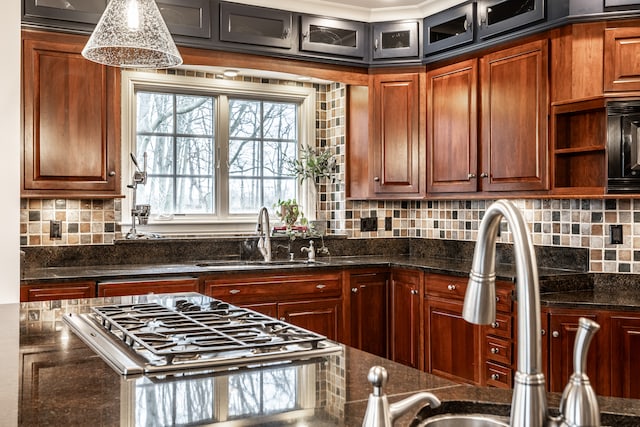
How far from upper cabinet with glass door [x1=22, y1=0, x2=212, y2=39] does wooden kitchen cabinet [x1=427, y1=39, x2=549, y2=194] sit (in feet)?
5.66

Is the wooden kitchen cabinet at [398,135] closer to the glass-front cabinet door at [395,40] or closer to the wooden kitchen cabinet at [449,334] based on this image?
the glass-front cabinet door at [395,40]

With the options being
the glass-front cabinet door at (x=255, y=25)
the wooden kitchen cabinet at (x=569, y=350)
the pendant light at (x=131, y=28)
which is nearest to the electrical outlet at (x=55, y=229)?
the glass-front cabinet door at (x=255, y=25)

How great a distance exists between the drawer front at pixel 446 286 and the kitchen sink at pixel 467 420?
2.78 m

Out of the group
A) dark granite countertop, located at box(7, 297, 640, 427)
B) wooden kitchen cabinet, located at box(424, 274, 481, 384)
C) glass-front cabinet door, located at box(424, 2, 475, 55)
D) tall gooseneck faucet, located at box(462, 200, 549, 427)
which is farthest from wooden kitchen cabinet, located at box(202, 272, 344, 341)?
tall gooseneck faucet, located at box(462, 200, 549, 427)

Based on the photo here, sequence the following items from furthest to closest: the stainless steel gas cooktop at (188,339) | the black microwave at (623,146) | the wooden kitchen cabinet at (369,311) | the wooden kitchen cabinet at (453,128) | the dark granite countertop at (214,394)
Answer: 1. the wooden kitchen cabinet at (369,311)
2. the wooden kitchen cabinet at (453,128)
3. the black microwave at (623,146)
4. the stainless steel gas cooktop at (188,339)
5. the dark granite countertop at (214,394)

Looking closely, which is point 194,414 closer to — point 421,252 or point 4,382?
point 4,382

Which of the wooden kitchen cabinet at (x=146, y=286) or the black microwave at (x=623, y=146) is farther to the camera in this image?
the wooden kitchen cabinet at (x=146, y=286)

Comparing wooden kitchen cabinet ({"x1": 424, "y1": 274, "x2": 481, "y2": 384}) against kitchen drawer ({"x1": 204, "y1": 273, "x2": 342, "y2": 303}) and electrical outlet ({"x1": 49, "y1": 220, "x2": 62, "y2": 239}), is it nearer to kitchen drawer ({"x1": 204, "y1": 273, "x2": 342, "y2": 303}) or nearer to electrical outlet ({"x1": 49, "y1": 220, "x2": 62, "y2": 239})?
kitchen drawer ({"x1": 204, "y1": 273, "x2": 342, "y2": 303})

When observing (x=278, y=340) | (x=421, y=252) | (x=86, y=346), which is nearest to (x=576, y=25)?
(x=421, y=252)

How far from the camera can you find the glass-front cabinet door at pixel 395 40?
15.7ft

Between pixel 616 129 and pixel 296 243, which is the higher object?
pixel 616 129

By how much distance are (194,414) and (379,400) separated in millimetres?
460

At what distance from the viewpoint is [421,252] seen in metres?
5.18

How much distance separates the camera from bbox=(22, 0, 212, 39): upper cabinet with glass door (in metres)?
3.75
